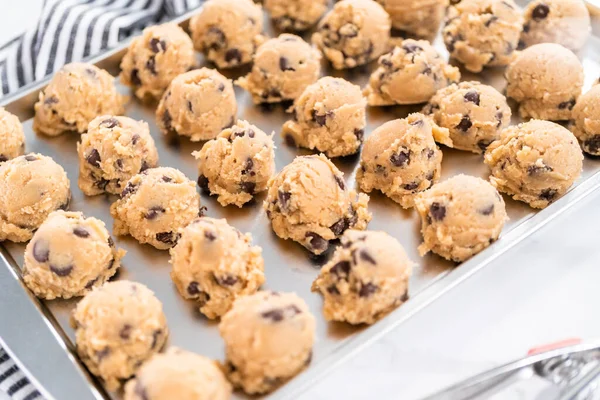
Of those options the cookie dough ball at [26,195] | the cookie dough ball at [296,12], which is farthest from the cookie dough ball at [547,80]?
the cookie dough ball at [26,195]

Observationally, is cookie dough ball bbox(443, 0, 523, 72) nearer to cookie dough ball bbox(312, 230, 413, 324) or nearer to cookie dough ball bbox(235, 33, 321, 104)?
cookie dough ball bbox(235, 33, 321, 104)

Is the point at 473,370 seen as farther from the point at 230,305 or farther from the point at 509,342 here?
the point at 230,305

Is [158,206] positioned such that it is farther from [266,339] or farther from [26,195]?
[266,339]

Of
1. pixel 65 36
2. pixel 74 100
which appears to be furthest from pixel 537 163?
pixel 65 36

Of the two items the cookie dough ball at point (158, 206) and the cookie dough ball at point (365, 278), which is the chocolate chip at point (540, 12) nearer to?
the cookie dough ball at point (365, 278)

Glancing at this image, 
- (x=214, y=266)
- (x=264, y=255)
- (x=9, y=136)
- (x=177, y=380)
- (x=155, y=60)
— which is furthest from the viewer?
(x=155, y=60)

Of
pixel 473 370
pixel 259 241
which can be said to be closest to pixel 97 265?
pixel 259 241
